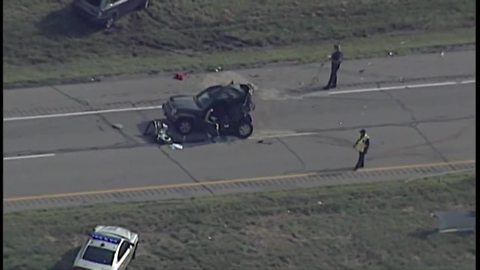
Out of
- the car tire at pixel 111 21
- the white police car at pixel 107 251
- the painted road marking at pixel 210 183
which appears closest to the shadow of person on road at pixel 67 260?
the white police car at pixel 107 251

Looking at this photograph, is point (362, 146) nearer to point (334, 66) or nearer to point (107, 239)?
point (334, 66)

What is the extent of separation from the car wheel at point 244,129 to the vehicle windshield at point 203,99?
0.94 m

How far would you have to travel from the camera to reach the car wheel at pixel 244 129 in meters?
40.5

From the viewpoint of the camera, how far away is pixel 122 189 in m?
37.6

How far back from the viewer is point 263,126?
41.3 m

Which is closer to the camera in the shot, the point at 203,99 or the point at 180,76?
the point at 203,99

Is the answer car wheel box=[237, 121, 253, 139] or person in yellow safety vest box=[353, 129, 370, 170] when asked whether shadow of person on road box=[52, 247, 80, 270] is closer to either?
car wheel box=[237, 121, 253, 139]

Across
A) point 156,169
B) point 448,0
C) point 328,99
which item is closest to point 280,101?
point 328,99

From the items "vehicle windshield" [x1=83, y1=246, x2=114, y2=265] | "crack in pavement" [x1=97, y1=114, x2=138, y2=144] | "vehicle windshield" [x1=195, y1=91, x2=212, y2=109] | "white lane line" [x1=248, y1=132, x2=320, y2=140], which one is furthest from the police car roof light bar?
"white lane line" [x1=248, y1=132, x2=320, y2=140]

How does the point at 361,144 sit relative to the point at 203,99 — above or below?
above

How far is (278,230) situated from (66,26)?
13.5m

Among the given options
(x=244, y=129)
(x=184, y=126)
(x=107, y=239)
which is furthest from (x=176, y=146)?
(x=107, y=239)

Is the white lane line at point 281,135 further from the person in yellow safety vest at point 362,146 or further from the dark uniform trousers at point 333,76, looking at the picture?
the dark uniform trousers at point 333,76

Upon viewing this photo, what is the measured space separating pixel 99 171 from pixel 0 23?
406 centimetres
